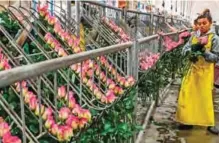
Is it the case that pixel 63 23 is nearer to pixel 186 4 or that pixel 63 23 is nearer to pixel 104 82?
pixel 104 82

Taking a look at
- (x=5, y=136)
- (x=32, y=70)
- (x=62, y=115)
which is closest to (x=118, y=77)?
(x=62, y=115)

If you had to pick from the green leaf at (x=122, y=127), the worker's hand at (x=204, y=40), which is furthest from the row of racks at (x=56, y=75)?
the worker's hand at (x=204, y=40)

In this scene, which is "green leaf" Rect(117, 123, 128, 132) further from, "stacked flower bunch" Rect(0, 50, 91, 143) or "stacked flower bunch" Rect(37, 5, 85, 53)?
"stacked flower bunch" Rect(37, 5, 85, 53)

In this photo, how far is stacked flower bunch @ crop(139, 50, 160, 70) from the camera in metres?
3.45

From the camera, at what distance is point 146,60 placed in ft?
11.9

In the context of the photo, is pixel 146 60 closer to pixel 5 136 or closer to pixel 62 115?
pixel 62 115

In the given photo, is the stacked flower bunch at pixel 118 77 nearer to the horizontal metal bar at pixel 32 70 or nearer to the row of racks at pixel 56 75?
the row of racks at pixel 56 75

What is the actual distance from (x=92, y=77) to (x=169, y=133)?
238cm

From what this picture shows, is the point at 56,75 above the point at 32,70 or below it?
below

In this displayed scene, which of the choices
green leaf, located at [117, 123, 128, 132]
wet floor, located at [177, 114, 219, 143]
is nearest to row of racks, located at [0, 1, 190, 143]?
green leaf, located at [117, 123, 128, 132]

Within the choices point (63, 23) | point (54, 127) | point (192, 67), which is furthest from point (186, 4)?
point (54, 127)

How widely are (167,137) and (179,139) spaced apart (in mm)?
130

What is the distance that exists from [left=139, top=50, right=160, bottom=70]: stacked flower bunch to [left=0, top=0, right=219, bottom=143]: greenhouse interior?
0.04 ft

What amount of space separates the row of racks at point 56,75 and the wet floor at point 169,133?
1.15 metres
